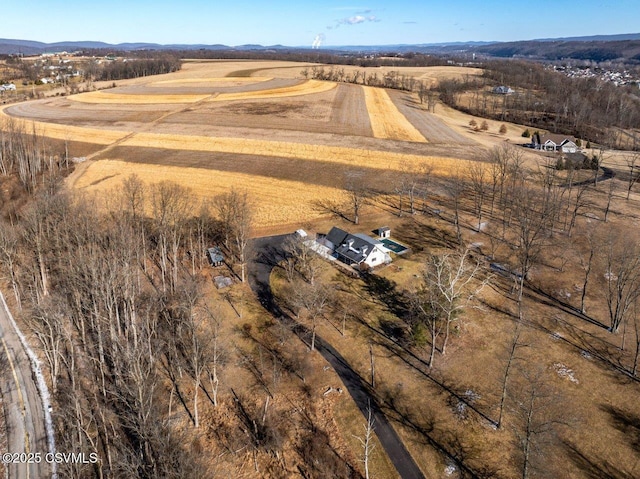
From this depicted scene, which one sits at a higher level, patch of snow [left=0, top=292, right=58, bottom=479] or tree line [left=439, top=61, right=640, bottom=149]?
tree line [left=439, top=61, right=640, bottom=149]

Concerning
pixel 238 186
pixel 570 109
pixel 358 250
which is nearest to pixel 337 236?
pixel 358 250

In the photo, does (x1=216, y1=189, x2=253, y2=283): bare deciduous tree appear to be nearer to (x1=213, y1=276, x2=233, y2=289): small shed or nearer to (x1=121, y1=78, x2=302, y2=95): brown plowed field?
(x1=213, y1=276, x2=233, y2=289): small shed

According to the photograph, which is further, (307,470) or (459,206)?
(459,206)

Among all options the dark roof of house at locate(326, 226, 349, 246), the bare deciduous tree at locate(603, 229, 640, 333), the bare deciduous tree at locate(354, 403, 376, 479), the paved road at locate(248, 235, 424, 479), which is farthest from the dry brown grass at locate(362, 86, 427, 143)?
the bare deciduous tree at locate(354, 403, 376, 479)

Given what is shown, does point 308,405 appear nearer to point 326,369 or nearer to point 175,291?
point 326,369

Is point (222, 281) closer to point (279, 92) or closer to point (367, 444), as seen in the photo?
point (367, 444)

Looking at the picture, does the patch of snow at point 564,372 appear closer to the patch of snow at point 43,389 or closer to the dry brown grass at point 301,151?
the patch of snow at point 43,389

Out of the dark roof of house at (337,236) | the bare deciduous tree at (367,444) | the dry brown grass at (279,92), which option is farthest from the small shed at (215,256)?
the dry brown grass at (279,92)

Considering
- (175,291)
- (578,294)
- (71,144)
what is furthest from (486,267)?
(71,144)
